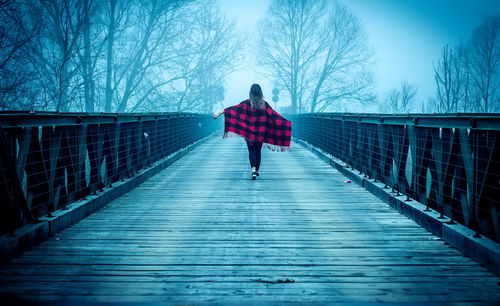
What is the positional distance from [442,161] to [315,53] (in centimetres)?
3153

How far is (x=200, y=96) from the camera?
24.0m

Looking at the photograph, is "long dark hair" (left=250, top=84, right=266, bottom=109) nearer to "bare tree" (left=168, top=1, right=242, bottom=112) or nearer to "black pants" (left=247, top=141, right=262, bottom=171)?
"black pants" (left=247, top=141, right=262, bottom=171)

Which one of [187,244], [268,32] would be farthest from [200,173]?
[268,32]

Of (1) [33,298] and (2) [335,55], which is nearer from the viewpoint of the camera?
(1) [33,298]

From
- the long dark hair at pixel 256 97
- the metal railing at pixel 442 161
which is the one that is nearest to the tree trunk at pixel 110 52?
the long dark hair at pixel 256 97

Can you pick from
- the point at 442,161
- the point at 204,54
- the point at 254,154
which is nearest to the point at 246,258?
the point at 442,161

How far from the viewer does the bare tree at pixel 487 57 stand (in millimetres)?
37344

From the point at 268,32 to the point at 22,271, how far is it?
3349 cm

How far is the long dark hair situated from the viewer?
825 centimetres

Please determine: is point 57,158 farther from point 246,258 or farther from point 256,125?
point 256,125

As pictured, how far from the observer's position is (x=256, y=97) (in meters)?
8.38

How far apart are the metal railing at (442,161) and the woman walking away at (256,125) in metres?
1.84

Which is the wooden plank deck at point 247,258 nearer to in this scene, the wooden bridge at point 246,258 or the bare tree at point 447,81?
the wooden bridge at point 246,258

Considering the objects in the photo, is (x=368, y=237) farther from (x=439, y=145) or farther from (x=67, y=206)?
(x=67, y=206)
